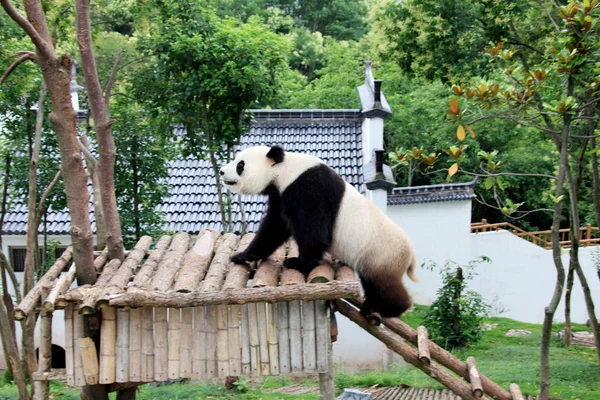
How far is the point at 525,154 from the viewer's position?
16.4 m

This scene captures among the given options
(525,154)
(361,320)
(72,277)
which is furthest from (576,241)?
(525,154)

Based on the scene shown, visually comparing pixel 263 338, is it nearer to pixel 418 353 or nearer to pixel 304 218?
pixel 304 218

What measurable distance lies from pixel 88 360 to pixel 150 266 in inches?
31.3

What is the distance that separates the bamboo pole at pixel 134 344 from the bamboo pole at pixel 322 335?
50.2 inches

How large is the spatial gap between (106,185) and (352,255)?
6.92ft

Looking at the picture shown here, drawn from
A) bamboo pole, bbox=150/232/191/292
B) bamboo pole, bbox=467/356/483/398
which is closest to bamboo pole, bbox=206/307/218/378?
bamboo pole, bbox=150/232/191/292

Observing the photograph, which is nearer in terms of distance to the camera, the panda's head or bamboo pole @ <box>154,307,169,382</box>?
bamboo pole @ <box>154,307,169,382</box>

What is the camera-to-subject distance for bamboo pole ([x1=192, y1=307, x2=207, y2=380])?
432 centimetres

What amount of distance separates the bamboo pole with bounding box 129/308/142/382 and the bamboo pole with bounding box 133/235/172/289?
22cm

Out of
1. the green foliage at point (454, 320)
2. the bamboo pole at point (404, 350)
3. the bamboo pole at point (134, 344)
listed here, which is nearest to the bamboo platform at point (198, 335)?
the bamboo pole at point (134, 344)

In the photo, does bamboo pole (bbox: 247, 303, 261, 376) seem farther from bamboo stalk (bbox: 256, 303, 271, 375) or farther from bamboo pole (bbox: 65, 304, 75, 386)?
bamboo pole (bbox: 65, 304, 75, 386)

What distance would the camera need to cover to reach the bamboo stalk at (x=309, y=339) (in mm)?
4340

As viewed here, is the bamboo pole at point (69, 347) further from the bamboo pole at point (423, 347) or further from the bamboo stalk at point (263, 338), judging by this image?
the bamboo pole at point (423, 347)

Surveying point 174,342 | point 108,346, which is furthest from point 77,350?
point 174,342
